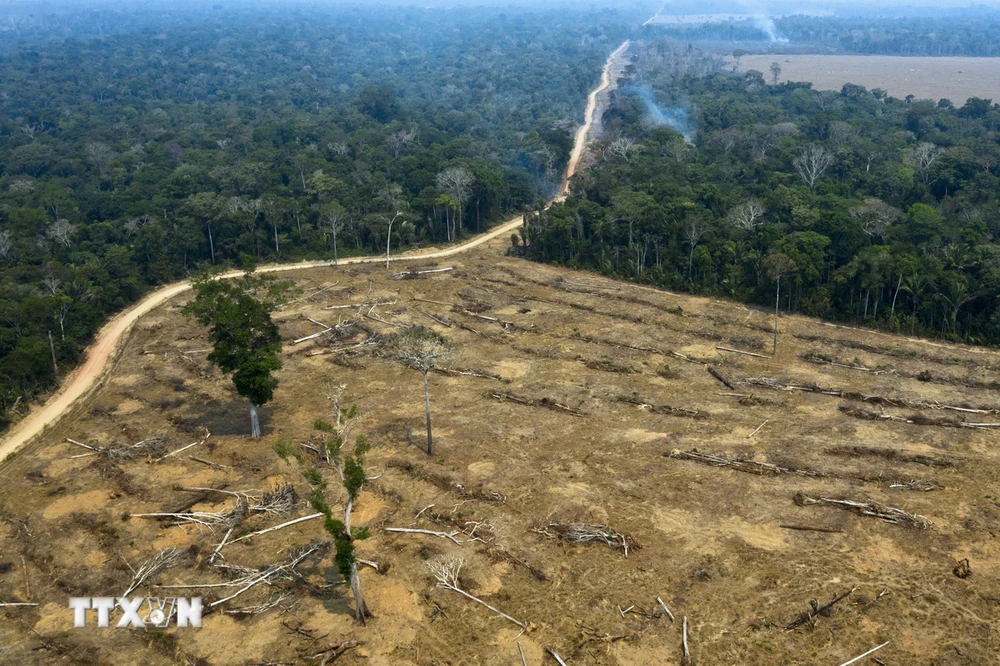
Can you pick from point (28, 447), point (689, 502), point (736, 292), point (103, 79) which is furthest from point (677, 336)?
point (103, 79)

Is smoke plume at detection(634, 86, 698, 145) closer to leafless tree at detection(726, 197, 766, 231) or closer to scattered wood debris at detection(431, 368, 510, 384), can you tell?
leafless tree at detection(726, 197, 766, 231)

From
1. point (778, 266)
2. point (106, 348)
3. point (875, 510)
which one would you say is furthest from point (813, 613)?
point (106, 348)

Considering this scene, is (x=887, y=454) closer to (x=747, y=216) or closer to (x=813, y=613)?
(x=813, y=613)

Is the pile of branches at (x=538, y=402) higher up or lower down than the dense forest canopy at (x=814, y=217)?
lower down

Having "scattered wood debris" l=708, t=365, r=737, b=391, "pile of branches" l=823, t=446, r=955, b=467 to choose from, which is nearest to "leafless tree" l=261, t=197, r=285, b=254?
"scattered wood debris" l=708, t=365, r=737, b=391

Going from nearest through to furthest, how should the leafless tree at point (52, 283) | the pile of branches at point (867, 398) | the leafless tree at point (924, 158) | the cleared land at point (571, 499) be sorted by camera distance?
the cleared land at point (571, 499)
the pile of branches at point (867, 398)
the leafless tree at point (52, 283)
the leafless tree at point (924, 158)

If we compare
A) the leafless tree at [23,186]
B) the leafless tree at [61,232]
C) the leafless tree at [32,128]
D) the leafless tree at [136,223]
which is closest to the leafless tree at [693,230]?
the leafless tree at [136,223]

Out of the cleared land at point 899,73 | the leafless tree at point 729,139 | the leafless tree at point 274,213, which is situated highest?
the cleared land at point 899,73

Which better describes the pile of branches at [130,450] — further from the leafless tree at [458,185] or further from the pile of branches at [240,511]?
the leafless tree at [458,185]
